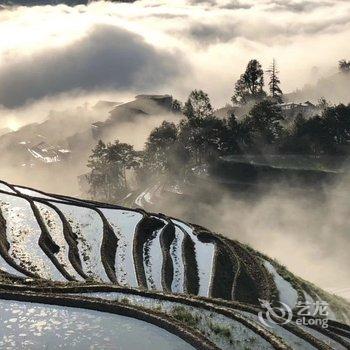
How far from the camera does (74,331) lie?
19250 mm

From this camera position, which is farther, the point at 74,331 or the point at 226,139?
the point at 226,139

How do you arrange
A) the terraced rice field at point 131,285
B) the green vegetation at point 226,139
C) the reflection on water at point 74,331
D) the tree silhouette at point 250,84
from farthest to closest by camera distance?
the tree silhouette at point 250,84 → the green vegetation at point 226,139 → the terraced rice field at point 131,285 → the reflection on water at point 74,331

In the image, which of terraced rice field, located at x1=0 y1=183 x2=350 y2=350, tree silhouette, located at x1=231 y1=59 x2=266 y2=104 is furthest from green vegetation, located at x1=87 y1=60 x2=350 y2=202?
terraced rice field, located at x1=0 y1=183 x2=350 y2=350

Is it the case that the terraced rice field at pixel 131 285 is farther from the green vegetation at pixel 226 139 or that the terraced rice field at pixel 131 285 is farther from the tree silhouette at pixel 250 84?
the tree silhouette at pixel 250 84

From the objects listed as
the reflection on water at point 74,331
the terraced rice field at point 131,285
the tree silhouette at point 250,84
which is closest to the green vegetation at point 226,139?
the tree silhouette at point 250,84

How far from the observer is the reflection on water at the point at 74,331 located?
18078 mm

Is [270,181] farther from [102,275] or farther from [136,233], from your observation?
[102,275]

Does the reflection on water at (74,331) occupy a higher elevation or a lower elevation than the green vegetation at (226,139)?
higher

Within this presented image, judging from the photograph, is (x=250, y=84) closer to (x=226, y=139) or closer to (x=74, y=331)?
(x=226, y=139)

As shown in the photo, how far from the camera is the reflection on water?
18078 millimetres

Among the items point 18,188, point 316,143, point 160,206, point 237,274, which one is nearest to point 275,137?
point 316,143

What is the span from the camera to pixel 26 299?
73.8ft

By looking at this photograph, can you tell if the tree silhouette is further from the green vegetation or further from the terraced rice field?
the terraced rice field

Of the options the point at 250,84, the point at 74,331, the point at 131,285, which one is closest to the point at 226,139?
the point at 250,84
